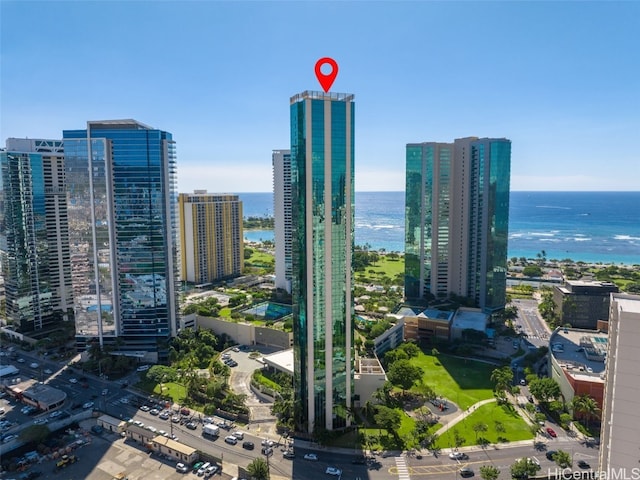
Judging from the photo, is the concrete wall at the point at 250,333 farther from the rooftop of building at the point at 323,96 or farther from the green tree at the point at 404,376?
the rooftop of building at the point at 323,96

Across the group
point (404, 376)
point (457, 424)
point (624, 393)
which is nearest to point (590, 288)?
point (404, 376)

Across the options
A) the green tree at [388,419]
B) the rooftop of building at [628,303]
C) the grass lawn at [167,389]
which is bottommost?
the grass lawn at [167,389]

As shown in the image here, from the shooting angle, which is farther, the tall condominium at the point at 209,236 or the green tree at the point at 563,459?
Answer: the tall condominium at the point at 209,236

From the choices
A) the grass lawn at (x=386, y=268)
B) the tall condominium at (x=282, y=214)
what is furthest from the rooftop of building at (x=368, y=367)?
the grass lawn at (x=386, y=268)

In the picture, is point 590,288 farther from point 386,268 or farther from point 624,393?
point 386,268

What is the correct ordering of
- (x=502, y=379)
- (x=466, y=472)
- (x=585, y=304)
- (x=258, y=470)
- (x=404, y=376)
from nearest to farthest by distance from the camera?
1. (x=258, y=470)
2. (x=466, y=472)
3. (x=502, y=379)
4. (x=404, y=376)
5. (x=585, y=304)

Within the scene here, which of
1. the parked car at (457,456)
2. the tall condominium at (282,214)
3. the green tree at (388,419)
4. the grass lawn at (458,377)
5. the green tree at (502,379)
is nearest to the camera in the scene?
the parked car at (457,456)
